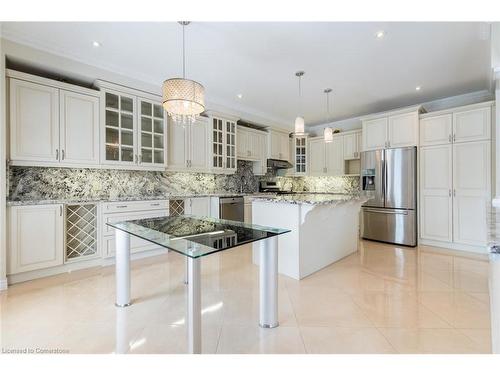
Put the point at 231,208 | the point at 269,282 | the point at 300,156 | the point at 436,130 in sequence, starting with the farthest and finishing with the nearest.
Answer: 1. the point at 300,156
2. the point at 231,208
3. the point at 436,130
4. the point at 269,282

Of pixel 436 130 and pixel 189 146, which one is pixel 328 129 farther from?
pixel 189 146

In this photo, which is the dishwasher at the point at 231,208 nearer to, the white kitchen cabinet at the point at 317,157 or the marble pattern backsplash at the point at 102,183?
the marble pattern backsplash at the point at 102,183

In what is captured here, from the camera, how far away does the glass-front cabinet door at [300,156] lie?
19.9 ft

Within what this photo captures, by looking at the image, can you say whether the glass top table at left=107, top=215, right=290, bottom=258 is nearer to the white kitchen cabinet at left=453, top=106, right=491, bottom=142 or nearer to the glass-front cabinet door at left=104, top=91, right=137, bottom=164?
the glass-front cabinet door at left=104, top=91, right=137, bottom=164

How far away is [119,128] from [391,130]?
4542 mm

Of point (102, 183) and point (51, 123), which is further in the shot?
point (102, 183)

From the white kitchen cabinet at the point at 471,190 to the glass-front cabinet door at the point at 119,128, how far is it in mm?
5033

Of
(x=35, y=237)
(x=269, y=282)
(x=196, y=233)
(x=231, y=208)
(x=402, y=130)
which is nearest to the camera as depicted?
(x=196, y=233)

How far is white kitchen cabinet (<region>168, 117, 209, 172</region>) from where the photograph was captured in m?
3.93

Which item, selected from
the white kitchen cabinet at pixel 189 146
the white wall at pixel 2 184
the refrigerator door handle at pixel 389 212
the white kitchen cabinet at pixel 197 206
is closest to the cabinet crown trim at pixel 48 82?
the white wall at pixel 2 184

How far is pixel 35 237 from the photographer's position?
8.54 feet

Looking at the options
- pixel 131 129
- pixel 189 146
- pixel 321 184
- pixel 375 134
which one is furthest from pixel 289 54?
pixel 321 184

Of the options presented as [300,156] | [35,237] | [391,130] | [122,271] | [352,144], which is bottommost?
[122,271]

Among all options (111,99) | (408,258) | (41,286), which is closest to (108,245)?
(41,286)
